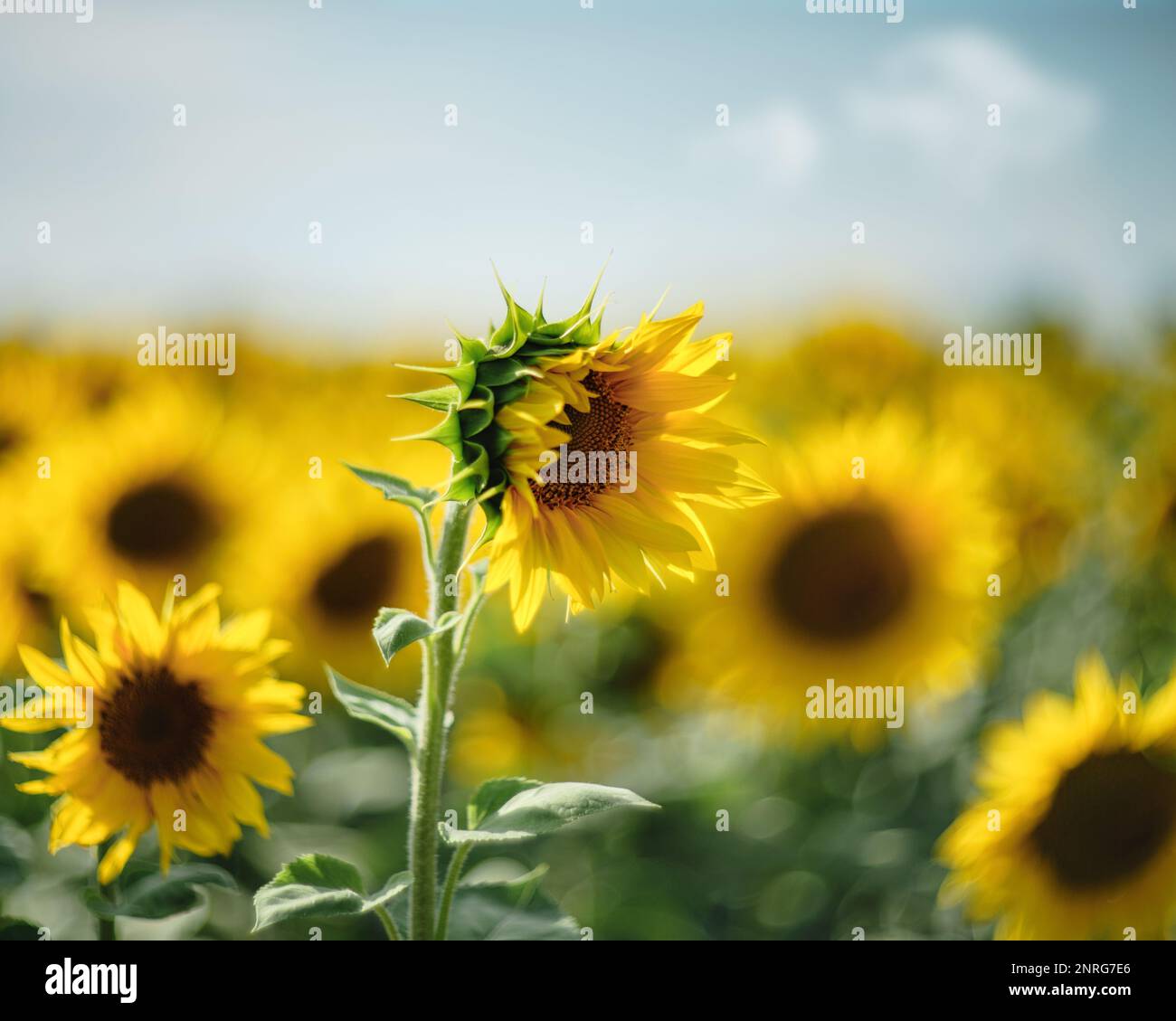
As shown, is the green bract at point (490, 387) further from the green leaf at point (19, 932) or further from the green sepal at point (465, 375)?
the green leaf at point (19, 932)

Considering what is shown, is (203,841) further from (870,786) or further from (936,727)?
(936,727)

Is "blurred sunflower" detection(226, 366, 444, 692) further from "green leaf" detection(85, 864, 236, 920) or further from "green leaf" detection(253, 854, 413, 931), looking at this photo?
"green leaf" detection(253, 854, 413, 931)

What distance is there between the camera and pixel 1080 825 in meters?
1.78

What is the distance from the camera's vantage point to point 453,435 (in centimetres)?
112

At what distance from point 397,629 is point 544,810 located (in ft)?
0.87

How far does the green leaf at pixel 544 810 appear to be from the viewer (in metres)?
1.10

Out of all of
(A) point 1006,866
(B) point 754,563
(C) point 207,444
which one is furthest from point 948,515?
(C) point 207,444

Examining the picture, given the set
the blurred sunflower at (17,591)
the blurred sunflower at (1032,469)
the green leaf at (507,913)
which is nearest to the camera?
the green leaf at (507,913)

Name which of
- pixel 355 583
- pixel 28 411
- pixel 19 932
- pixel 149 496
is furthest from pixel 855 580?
pixel 28 411

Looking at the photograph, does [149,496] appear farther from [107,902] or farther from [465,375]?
[465,375]

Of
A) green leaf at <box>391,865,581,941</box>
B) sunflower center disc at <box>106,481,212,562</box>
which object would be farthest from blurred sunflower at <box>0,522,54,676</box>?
green leaf at <box>391,865,581,941</box>

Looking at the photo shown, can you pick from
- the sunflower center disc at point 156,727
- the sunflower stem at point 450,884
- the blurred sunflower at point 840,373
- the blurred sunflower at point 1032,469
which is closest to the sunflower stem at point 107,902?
the sunflower center disc at point 156,727

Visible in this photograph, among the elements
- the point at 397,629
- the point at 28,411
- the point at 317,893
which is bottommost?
the point at 317,893
